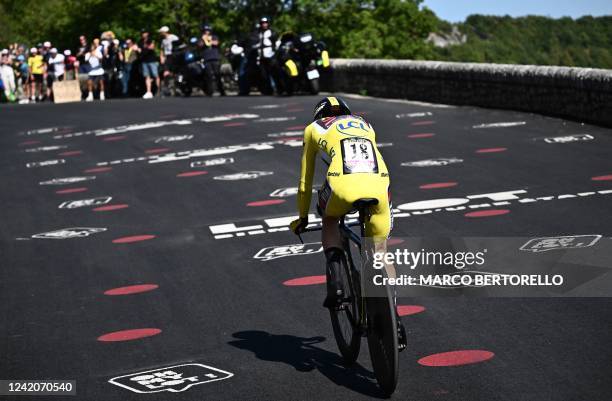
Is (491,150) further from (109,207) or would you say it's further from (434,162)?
(109,207)

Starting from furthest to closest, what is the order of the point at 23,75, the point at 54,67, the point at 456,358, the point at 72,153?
the point at 23,75
the point at 54,67
the point at 72,153
the point at 456,358

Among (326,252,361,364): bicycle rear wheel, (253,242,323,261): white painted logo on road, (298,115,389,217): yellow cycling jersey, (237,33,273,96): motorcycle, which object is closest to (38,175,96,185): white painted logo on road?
(253,242,323,261): white painted logo on road

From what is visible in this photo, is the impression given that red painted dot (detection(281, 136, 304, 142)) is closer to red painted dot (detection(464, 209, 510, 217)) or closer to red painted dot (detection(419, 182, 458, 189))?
red painted dot (detection(419, 182, 458, 189))

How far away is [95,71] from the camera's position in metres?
34.6

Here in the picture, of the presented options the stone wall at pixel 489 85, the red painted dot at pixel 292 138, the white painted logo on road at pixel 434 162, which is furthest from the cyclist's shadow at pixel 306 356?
the red painted dot at pixel 292 138

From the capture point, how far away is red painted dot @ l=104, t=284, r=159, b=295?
9.57 m

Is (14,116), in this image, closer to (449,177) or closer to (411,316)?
(449,177)

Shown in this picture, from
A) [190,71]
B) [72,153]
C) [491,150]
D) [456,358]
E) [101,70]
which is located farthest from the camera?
[101,70]

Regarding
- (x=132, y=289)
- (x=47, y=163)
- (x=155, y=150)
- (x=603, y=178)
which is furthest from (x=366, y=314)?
(x=155, y=150)

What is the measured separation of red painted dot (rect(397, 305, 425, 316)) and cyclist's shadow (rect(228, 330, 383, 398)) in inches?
28.7

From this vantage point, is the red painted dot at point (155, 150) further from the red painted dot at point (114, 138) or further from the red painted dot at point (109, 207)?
the red painted dot at point (109, 207)

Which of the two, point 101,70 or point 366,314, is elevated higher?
point 101,70

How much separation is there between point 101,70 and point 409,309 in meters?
27.4

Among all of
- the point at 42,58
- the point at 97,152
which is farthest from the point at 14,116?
the point at 97,152
